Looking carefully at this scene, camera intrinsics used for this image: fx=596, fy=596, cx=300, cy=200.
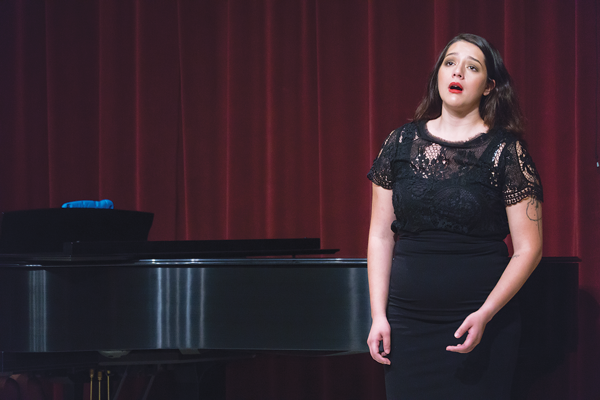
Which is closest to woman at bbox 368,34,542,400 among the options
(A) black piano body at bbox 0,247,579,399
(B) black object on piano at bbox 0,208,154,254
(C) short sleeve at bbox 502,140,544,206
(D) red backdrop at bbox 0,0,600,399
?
(C) short sleeve at bbox 502,140,544,206

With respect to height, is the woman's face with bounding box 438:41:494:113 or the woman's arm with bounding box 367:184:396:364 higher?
the woman's face with bounding box 438:41:494:113

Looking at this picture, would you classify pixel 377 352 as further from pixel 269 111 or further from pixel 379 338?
pixel 269 111

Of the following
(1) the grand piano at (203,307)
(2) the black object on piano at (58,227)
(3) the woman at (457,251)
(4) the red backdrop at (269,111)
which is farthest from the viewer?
(4) the red backdrop at (269,111)

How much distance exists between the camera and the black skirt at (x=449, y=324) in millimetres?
1380

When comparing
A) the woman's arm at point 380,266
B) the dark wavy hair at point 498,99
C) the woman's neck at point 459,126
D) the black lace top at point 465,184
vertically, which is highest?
the dark wavy hair at point 498,99

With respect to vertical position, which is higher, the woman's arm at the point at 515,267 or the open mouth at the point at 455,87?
the open mouth at the point at 455,87

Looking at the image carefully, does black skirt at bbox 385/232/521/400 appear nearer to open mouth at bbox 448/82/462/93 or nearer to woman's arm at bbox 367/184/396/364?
woman's arm at bbox 367/184/396/364

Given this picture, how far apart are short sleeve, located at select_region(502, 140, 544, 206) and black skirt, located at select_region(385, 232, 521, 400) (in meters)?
0.12

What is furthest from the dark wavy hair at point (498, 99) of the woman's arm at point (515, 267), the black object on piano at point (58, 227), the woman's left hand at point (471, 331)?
the black object on piano at point (58, 227)

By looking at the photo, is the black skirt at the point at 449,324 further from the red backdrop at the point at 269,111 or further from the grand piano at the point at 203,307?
the red backdrop at the point at 269,111

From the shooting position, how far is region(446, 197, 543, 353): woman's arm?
1282 mm

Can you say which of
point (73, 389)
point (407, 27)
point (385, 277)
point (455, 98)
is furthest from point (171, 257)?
point (407, 27)

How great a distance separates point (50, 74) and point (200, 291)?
2334 millimetres

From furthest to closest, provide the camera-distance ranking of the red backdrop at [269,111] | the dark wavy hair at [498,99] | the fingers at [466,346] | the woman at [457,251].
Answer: the red backdrop at [269,111] < the dark wavy hair at [498,99] < the woman at [457,251] < the fingers at [466,346]
